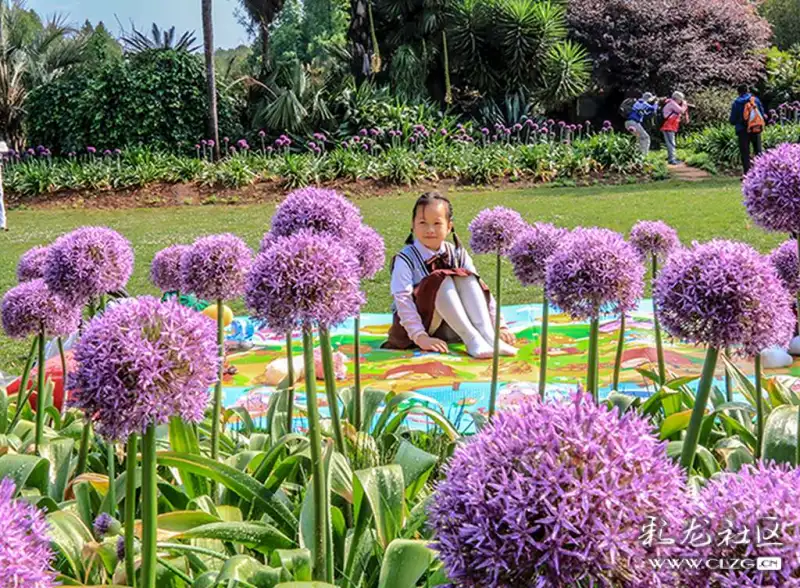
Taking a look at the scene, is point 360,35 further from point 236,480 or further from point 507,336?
point 236,480

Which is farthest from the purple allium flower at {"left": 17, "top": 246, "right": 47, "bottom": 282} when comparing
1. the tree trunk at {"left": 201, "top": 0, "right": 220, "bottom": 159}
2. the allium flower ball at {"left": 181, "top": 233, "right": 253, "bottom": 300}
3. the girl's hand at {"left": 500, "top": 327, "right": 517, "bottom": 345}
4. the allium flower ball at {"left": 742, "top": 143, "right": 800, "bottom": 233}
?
the tree trunk at {"left": 201, "top": 0, "right": 220, "bottom": 159}

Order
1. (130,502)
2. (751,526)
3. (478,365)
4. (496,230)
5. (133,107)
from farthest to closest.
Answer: (133,107)
(478,365)
(496,230)
(130,502)
(751,526)

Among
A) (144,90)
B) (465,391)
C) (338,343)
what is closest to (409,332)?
(338,343)

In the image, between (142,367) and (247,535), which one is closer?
(142,367)

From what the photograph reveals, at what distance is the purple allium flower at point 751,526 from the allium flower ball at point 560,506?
54 millimetres

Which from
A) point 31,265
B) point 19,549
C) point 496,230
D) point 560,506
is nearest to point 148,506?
point 19,549

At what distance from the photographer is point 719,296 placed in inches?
61.9

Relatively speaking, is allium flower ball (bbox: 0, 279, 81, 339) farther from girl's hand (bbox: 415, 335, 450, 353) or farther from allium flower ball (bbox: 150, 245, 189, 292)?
girl's hand (bbox: 415, 335, 450, 353)

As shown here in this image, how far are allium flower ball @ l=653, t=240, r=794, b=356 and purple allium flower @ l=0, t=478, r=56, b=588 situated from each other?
3.96 ft

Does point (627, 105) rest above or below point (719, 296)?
above

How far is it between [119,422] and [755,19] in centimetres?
3127

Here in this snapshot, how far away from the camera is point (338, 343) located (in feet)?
20.0

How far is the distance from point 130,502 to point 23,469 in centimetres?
87

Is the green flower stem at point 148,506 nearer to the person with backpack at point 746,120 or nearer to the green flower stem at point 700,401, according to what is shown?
the green flower stem at point 700,401
